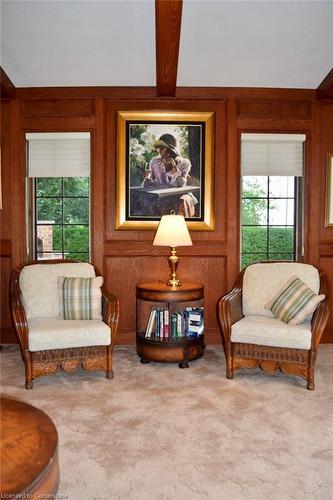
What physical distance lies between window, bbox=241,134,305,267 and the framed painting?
0.47 m

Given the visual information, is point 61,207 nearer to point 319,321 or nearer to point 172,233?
point 172,233

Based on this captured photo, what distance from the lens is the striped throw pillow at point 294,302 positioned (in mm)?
3656

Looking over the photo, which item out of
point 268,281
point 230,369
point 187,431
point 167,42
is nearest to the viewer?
point 187,431

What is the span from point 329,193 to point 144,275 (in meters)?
2.07

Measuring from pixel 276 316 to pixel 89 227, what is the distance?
212cm

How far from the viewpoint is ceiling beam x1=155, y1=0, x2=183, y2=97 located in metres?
3.00

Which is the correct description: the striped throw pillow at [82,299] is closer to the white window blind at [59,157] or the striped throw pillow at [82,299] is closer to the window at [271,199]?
the white window blind at [59,157]

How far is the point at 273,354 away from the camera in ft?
11.7

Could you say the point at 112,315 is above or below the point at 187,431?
above

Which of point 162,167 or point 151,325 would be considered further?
point 162,167

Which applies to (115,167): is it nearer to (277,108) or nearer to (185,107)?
(185,107)

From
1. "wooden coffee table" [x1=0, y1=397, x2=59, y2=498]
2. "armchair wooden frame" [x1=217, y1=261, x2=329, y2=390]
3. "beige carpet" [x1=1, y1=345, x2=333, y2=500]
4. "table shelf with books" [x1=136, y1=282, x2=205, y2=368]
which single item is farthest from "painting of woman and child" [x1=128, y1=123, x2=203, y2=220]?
"wooden coffee table" [x1=0, y1=397, x2=59, y2=498]

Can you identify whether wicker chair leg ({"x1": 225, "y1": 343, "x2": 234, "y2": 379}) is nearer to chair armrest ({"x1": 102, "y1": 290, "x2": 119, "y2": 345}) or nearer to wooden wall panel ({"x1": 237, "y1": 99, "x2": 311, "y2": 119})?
chair armrest ({"x1": 102, "y1": 290, "x2": 119, "y2": 345})

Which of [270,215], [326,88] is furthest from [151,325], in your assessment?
[326,88]
